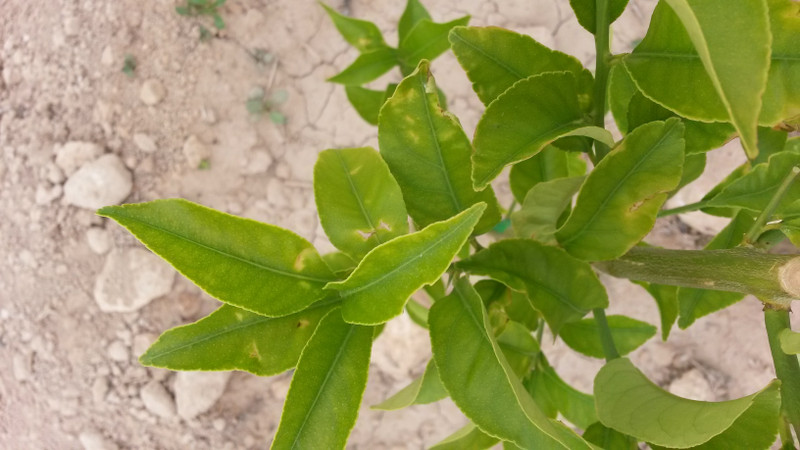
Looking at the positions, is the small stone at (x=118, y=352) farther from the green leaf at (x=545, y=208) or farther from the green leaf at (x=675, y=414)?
the green leaf at (x=675, y=414)

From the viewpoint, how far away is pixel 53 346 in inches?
81.7

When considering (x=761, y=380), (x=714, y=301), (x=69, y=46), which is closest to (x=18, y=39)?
(x=69, y=46)

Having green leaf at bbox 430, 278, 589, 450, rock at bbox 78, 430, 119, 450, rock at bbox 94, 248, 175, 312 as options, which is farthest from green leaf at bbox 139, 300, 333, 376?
rock at bbox 78, 430, 119, 450

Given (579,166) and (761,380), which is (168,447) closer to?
(579,166)

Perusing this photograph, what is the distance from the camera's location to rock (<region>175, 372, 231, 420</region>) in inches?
80.0

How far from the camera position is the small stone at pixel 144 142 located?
2.05m

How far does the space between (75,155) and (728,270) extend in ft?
6.51

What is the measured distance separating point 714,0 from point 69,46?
83.4 inches

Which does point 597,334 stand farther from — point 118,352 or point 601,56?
point 118,352

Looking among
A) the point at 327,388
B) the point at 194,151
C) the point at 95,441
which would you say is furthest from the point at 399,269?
the point at 95,441

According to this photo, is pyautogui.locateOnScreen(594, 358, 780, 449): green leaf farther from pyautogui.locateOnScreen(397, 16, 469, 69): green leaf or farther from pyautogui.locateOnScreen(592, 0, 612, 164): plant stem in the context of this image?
pyautogui.locateOnScreen(397, 16, 469, 69): green leaf

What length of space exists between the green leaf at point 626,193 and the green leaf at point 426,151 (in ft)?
0.35

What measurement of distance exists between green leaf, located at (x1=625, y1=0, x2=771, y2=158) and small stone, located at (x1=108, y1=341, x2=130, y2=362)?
1958 mm

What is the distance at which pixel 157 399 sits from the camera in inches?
80.8
